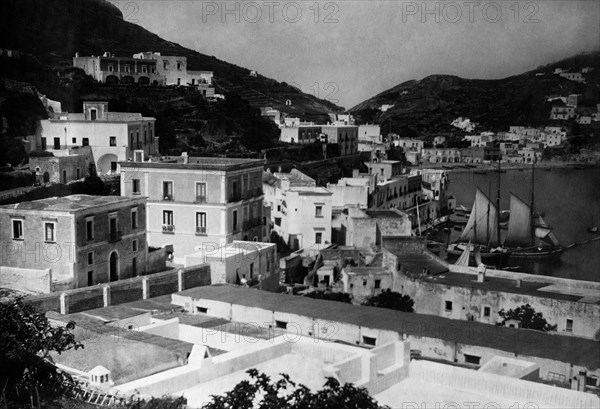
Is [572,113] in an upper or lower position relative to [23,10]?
lower

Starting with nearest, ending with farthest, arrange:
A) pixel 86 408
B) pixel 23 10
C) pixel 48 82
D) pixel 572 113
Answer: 1. pixel 86 408
2. pixel 572 113
3. pixel 23 10
4. pixel 48 82

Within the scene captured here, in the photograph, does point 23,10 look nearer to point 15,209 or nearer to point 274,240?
point 274,240

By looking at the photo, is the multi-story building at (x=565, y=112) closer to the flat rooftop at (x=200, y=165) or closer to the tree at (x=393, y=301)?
the tree at (x=393, y=301)

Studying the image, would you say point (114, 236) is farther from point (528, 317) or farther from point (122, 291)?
point (528, 317)

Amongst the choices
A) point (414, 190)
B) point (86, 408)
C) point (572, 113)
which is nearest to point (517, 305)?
point (572, 113)

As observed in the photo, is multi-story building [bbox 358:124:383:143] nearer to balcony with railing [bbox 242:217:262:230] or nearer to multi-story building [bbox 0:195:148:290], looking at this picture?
balcony with railing [bbox 242:217:262:230]

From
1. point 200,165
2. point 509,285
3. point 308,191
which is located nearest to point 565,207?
point 308,191
